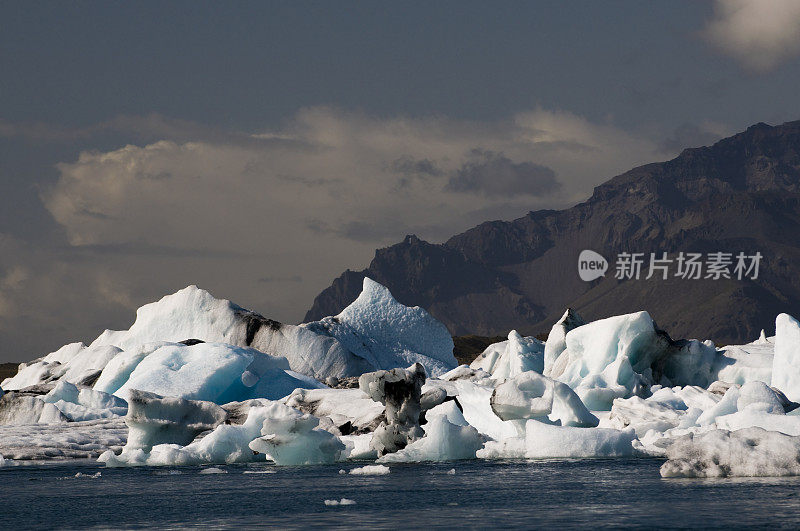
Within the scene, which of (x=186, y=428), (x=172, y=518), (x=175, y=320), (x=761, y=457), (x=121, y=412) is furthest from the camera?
(x=175, y=320)

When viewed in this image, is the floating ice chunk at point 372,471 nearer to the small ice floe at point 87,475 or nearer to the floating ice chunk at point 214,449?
the floating ice chunk at point 214,449

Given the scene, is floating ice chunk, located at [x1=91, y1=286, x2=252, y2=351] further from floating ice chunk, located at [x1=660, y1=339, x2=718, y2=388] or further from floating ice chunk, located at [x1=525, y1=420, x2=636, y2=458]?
floating ice chunk, located at [x1=525, y1=420, x2=636, y2=458]

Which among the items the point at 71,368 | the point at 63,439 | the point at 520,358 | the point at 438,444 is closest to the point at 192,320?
the point at 71,368

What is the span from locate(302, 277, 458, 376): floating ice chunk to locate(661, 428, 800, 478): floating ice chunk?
31.8 meters

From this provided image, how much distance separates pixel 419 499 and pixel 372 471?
5450mm

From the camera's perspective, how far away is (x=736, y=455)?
62.4ft

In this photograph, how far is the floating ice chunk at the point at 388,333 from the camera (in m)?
51.8

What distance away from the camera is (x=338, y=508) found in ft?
56.3

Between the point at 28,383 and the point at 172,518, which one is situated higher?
the point at 28,383

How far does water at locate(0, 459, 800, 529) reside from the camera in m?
15.1

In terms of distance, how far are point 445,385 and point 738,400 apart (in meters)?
10.7

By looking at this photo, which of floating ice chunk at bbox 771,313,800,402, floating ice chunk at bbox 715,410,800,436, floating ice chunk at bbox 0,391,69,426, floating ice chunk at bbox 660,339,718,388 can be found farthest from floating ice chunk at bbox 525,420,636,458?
floating ice chunk at bbox 0,391,69,426

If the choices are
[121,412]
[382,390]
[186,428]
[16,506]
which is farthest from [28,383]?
[16,506]

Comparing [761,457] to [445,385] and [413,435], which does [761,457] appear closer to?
[413,435]
